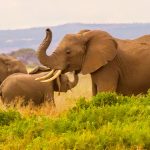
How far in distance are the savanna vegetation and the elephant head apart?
2670 millimetres

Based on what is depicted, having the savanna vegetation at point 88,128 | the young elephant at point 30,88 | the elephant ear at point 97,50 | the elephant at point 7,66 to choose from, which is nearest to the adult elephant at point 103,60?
the elephant ear at point 97,50

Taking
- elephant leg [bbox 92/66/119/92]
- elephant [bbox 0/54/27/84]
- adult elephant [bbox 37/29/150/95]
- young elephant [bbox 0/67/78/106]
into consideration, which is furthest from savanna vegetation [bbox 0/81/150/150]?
elephant [bbox 0/54/27/84]

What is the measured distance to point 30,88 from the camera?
18.0 meters

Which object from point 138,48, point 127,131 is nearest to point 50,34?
point 138,48

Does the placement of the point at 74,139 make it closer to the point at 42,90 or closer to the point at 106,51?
the point at 106,51

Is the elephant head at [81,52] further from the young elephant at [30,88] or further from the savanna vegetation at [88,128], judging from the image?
the young elephant at [30,88]

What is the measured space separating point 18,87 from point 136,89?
14.0 feet

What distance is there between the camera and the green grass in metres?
8.04

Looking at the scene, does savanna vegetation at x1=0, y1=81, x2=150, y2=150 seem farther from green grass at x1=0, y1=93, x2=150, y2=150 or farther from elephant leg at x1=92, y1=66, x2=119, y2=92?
elephant leg at x1=92, y1=66, x2=119, y2=92

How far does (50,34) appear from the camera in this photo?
14.1 metres

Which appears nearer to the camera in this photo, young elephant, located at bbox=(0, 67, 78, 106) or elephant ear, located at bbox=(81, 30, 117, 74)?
elephant ear, located at bbox=(81, 30, 117, 74)

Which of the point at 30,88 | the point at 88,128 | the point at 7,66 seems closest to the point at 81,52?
the point at 30,88

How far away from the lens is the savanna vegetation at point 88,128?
316 inches

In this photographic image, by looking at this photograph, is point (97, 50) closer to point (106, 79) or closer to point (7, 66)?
point (106, 79)
